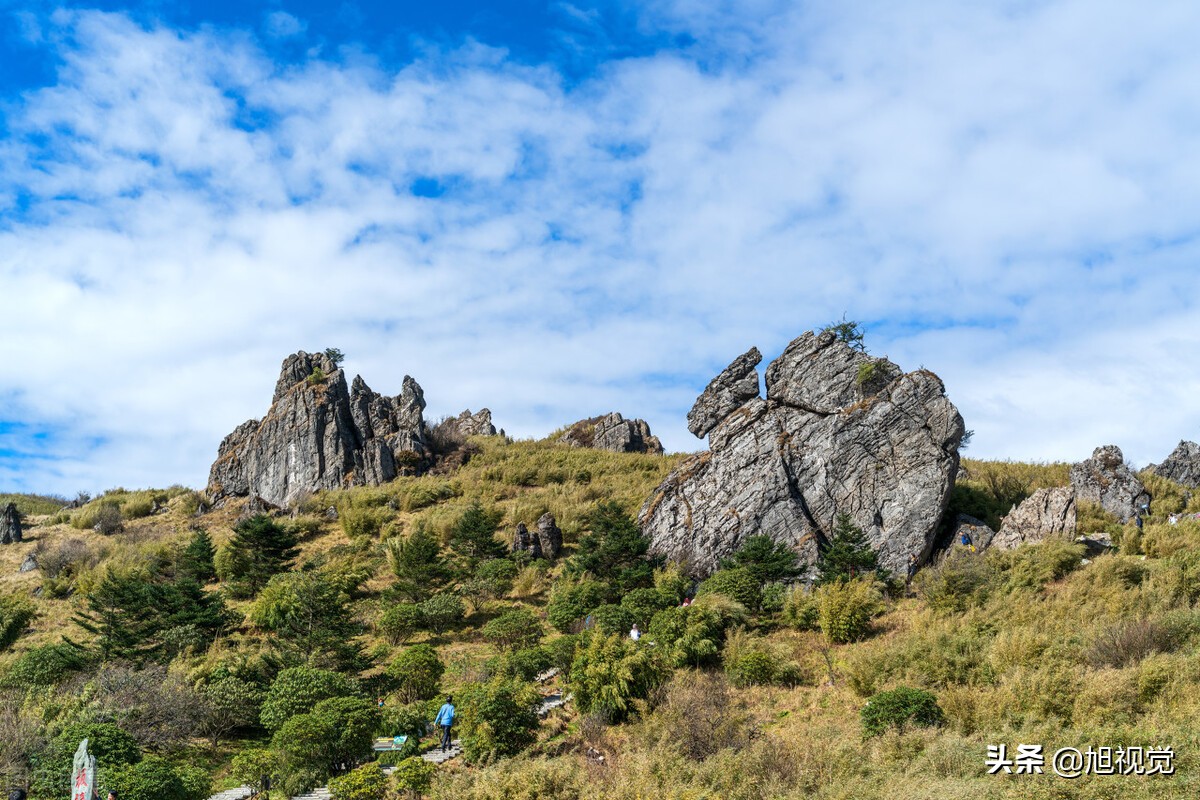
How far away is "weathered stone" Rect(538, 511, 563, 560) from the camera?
1347 inches

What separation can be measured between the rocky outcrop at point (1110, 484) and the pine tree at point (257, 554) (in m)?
34.1

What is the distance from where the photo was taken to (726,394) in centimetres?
3419

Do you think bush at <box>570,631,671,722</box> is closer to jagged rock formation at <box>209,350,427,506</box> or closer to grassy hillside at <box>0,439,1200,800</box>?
grassy hillside at <box>0,439,1200,800</box>

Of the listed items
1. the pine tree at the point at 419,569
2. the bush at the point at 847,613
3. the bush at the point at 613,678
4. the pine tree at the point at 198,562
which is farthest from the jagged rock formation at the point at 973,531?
the pine tree at the point at 198,562

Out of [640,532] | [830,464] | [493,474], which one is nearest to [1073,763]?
[830,464]

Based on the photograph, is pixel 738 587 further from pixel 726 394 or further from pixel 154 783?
pixel 154 783

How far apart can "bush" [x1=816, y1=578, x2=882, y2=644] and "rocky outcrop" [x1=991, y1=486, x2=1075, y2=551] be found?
6.71 meters

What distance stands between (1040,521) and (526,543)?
2106 centimetres

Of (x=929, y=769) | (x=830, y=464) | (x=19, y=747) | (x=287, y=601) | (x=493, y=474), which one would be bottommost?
(x=929, y=769)

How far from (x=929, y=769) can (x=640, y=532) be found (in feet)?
66.4

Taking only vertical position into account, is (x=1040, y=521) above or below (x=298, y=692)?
above

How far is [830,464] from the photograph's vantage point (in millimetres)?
30000

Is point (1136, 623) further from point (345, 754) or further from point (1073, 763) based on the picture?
point (345, 754)

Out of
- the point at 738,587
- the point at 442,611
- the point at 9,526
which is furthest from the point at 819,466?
the point at 9,526
